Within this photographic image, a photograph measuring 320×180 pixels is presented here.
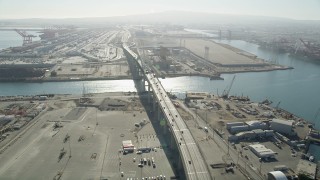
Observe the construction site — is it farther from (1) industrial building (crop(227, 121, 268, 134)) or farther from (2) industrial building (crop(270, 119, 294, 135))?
(2) industrial building (crop(270, 119, 294, 135))

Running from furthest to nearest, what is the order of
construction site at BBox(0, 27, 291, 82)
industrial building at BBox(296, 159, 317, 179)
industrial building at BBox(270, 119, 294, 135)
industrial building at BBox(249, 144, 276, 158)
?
1. construction site at BBox(0, 27, 291, 82)
2. industrial building at BBox(270, 119, 294, 135)
3. industrial building at BBox(249, 144, 276, 158)
4. industrial building at BBox(296, 159, 317, 179)

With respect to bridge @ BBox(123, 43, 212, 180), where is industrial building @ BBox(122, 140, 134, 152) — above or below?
below

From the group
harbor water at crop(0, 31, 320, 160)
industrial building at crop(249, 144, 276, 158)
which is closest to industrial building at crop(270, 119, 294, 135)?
industrial building at crop(249, 144, 276, 158)

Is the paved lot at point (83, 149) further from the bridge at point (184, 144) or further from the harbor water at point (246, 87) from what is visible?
the harbor water at point (246, 87)

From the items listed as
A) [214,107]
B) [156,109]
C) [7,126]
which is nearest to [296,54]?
[214,107]

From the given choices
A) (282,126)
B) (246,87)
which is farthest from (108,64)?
(282,126)

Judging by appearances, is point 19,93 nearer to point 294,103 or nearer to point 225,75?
point 225,75
